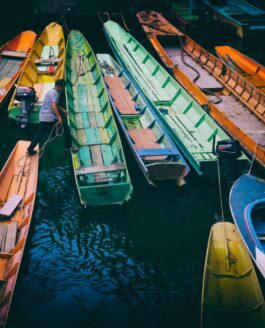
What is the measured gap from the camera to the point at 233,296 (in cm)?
603

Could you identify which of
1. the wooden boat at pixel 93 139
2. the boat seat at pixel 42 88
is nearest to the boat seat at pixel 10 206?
the wooden boat at pixel 93 139

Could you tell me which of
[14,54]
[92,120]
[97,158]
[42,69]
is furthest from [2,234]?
[14,54]

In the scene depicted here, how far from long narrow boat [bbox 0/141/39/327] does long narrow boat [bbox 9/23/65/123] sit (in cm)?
170

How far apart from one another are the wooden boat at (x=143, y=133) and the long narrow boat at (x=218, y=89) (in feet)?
6.78

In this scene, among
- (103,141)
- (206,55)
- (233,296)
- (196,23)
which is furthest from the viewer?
(196,23)

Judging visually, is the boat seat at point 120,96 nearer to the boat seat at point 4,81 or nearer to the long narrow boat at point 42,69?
the long narrow boat at point 42,69

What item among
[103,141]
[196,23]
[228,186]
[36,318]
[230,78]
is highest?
[196,23]

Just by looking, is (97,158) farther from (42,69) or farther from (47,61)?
(47,61)

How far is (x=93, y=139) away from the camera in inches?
393

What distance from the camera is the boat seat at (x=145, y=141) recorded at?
9.30 m

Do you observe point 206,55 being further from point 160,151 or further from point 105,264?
point 105,264

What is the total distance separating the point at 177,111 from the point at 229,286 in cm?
682

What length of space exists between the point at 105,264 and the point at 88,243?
715 millimetres

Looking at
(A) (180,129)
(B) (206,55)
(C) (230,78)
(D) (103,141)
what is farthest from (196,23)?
(D) (103,141)
